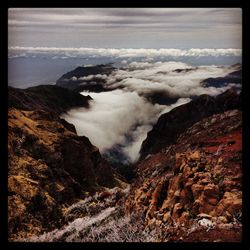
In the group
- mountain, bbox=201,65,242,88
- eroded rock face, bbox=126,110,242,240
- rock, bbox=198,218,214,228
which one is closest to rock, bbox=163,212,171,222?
eroded rock face, bbox=126,110,242,240

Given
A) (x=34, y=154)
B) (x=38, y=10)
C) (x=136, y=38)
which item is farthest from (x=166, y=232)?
(x=38, y=10)

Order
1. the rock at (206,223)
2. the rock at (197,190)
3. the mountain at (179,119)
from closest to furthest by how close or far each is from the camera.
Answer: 1. the rock at (206,223)
2. the rock at (197,190)
3. the mountain at (179,119)

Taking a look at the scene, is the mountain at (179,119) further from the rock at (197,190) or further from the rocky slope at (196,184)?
the rock at (197,190)

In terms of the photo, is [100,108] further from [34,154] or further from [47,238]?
[47,238]

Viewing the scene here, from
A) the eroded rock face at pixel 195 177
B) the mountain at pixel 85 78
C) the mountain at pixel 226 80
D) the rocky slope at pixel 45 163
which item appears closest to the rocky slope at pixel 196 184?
the eroded rock face at pixel 195 177

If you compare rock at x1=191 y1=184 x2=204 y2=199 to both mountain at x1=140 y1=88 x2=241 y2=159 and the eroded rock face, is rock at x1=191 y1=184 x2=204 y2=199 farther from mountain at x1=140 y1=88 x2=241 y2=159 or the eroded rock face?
mountain at x1=140 y1=88 x2=241 y2=159

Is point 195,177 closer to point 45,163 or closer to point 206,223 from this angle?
point 206,223

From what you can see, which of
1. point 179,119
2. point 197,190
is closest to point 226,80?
point 179,119
